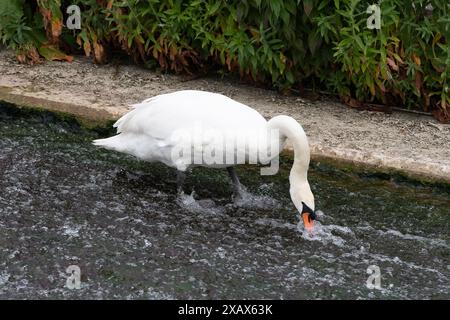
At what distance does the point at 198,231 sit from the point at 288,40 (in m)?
2.08

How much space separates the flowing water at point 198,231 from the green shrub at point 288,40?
1.01m

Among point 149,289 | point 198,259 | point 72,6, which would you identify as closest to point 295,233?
point 198,259

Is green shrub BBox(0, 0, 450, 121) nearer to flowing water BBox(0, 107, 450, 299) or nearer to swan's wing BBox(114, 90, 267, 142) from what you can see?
flowing water BBox(0, 107, 450, 299)

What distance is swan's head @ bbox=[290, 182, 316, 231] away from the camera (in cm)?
565

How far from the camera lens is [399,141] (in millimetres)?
6852

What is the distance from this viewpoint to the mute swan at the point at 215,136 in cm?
571

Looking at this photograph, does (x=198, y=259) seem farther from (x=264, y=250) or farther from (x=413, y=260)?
(x=413, y=260)

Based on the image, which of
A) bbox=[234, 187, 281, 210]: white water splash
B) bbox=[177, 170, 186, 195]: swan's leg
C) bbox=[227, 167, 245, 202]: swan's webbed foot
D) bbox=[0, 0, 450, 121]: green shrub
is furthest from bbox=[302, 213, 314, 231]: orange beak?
bbox=[0, 0, 450, 121]: green shrub

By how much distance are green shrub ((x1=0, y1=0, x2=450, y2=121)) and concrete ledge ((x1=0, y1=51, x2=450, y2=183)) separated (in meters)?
0.15

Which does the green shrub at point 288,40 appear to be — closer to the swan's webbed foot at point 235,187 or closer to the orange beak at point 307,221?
the swan's webbed foot at point 235,187

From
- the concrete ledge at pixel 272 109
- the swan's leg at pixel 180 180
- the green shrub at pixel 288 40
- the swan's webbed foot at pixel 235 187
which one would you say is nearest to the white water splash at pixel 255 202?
the swan's webbed foot at pixel 235 187

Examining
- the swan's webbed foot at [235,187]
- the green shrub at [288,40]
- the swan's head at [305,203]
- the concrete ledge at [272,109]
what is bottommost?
the swan's webbed foot at [235,187]

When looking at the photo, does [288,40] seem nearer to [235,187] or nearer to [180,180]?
[235,187]

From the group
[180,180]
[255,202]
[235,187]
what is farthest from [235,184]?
[180,180]
